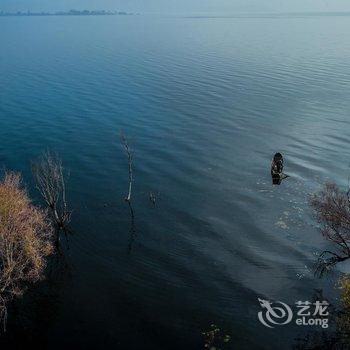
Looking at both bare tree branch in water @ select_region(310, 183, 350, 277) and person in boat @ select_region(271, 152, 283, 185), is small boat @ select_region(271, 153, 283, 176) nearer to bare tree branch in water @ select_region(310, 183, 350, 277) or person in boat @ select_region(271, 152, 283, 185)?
person in boat @ select_region(271, 152, 283, 185)

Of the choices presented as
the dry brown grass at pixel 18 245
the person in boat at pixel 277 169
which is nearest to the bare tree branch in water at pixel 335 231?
the person in boat at pixel 277 169

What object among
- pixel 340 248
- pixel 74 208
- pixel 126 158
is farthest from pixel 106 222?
pixel 340 248

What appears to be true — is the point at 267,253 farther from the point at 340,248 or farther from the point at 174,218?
the point at 174,218

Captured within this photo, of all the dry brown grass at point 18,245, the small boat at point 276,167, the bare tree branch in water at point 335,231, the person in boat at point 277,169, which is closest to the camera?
the dry brown grass at point 18,245

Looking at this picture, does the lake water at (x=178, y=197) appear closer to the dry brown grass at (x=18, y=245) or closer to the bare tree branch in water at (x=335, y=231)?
the bare tree branch in water at (x=335, y=231)

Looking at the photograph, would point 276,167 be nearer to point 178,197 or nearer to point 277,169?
point 277,169
